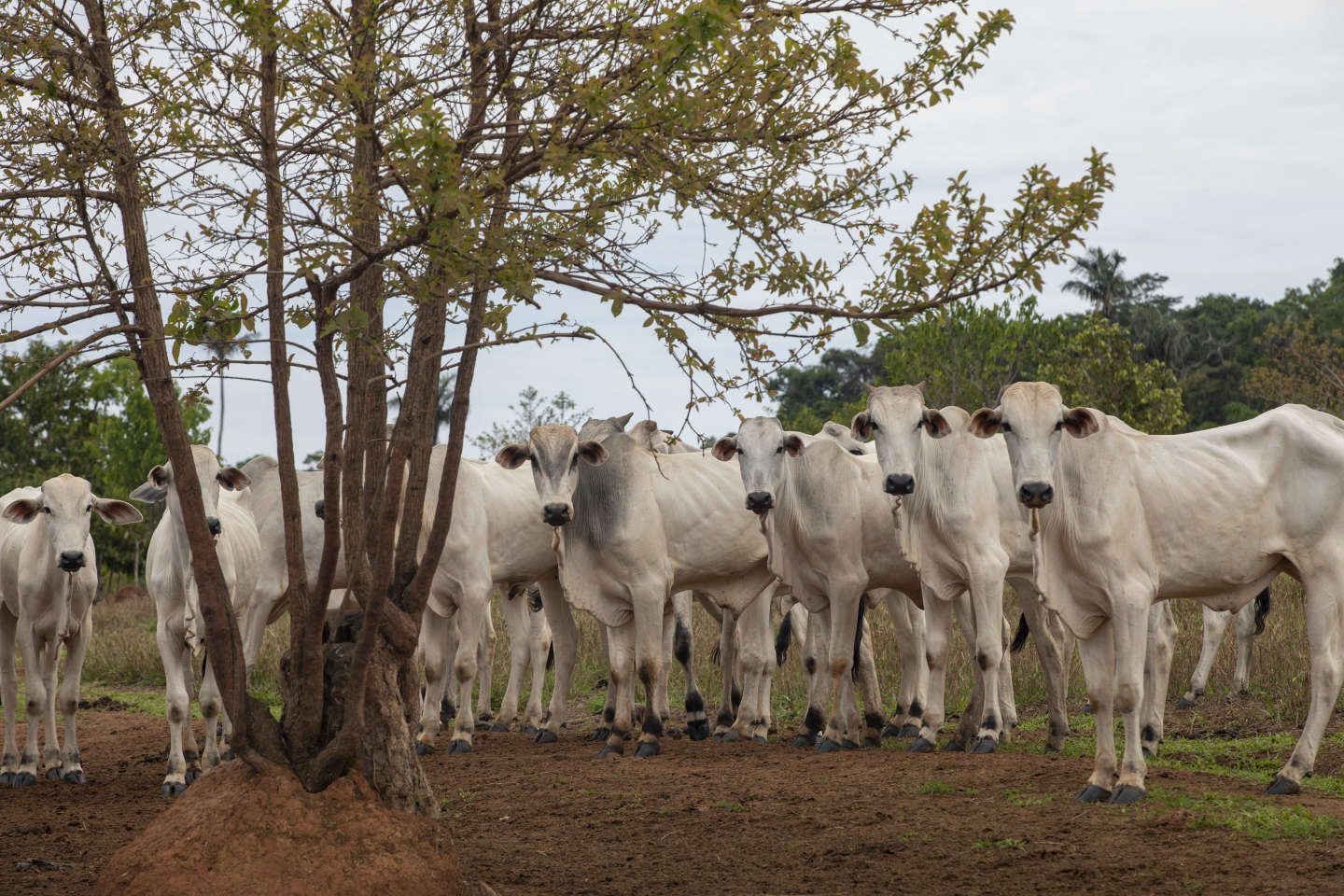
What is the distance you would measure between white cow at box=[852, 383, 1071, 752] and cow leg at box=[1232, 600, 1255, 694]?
2.98 m


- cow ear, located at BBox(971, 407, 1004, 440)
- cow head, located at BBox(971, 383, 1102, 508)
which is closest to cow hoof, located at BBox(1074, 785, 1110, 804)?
cow head, located at BBox(971, 383, 1102, 508)

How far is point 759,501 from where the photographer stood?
411 inches

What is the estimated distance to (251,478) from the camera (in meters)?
12.2

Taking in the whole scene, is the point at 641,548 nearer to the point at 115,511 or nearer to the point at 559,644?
the point at 559,644

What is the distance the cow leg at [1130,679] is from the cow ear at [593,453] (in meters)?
4.24

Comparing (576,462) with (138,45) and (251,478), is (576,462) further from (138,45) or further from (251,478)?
(138,45)

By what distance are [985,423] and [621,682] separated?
3.93 meters

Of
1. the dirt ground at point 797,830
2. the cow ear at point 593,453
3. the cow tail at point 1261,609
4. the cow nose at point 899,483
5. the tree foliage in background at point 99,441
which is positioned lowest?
the dirt ground at point 797,830

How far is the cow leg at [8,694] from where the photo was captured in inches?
408

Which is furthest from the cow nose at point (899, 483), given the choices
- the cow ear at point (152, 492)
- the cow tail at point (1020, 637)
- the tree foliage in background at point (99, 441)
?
the tree foliage in background at point (99, 441)

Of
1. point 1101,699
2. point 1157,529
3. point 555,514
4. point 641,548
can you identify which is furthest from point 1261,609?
point 555,514

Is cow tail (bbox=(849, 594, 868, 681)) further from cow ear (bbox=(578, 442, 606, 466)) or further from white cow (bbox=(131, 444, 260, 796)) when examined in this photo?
white cow (bbox=(131, 444, 260, 796))

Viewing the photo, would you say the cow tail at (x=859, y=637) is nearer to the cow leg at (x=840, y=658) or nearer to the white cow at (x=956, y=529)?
the cow leg at (x=840, y=658)

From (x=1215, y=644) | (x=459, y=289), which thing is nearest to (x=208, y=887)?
(x=459, y=289)
